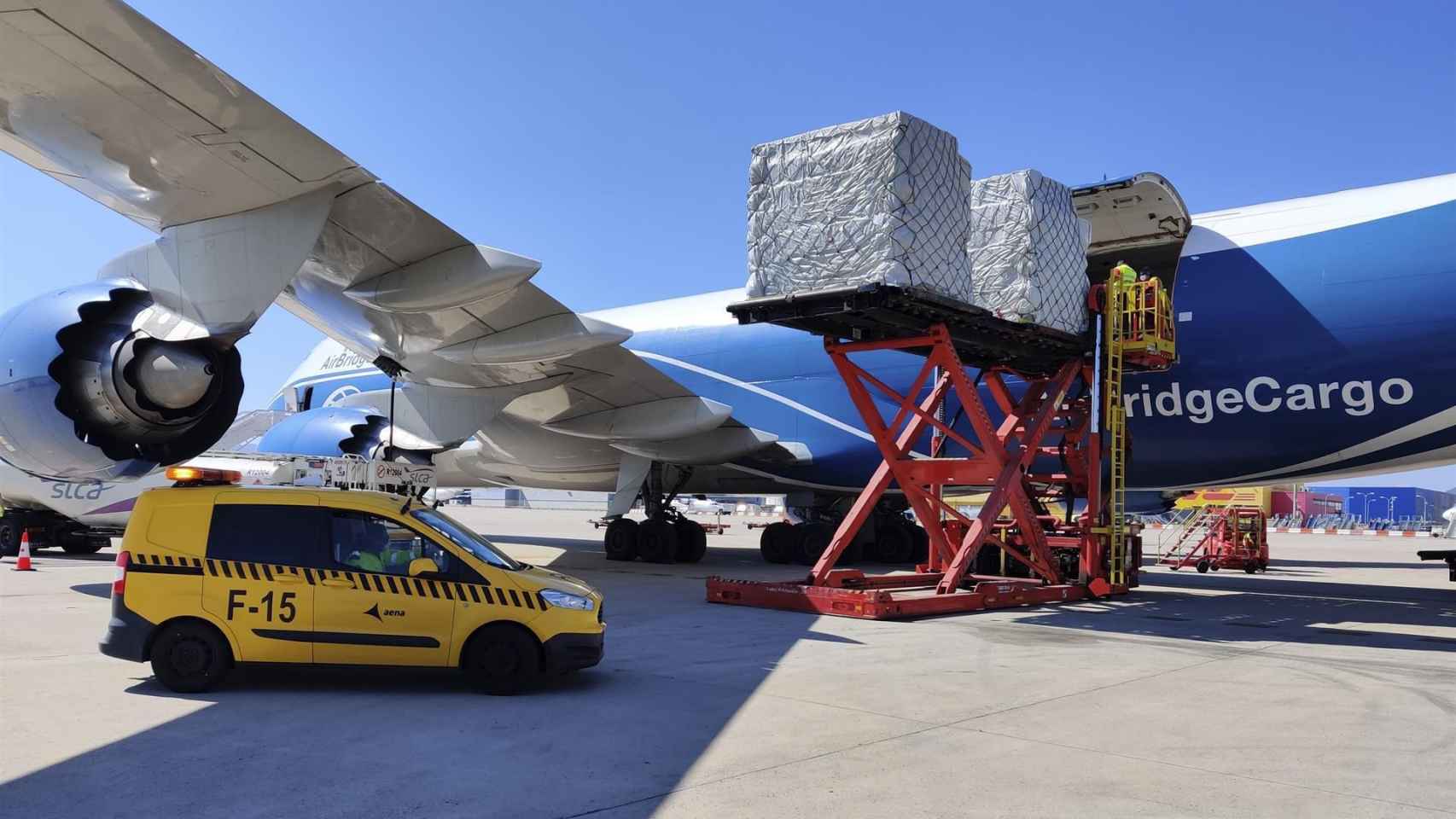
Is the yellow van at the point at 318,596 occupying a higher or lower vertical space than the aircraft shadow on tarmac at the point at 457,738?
higher

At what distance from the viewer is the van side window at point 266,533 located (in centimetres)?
710

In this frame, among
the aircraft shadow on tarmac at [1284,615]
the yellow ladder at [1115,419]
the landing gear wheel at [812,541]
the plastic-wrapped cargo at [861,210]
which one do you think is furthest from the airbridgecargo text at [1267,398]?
the landing gear wheel at [812,541]

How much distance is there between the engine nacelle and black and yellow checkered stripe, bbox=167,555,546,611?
2188 millimetres

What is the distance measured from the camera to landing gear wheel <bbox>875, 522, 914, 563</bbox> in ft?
66.9

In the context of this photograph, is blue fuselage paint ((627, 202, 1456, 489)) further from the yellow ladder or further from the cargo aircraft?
the yellow ladder

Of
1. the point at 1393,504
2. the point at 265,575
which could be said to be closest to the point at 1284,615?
the point at 265,575

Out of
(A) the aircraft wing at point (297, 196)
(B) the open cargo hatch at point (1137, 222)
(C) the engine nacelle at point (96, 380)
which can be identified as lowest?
(C) the engine nacelle at point (96, 380)

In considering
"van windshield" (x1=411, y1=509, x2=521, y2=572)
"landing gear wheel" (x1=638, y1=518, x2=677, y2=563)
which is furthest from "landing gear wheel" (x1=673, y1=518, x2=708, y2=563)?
"van windshield" (x1=411, y1=509, x2=521, y2=572)

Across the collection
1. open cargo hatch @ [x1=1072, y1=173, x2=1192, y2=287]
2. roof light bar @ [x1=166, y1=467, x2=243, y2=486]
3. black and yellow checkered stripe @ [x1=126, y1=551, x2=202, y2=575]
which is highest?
open cargo hatch @ [x1=1072, y1=173, x2=1192, y2=287]

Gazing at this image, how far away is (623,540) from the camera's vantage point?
65.6 feet

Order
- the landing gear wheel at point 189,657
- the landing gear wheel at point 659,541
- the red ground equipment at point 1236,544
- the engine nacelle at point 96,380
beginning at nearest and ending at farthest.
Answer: the landing gear wheel at point 189,657
the engine nacelle at point 96,380
the landing gear wheel at point 659,541
the red ground equipment at point 1236,544

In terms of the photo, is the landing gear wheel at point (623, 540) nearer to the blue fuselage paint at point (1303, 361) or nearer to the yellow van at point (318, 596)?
the blue fuselage paint at point (1303, 361)

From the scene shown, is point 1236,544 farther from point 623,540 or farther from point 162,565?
point 162,565

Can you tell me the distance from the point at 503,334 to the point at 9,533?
14.9 metres
